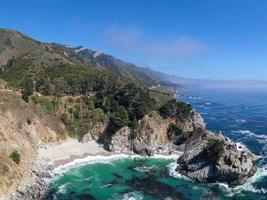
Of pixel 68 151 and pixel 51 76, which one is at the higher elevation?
pixel 51 76

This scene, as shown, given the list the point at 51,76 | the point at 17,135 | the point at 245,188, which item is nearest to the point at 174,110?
the point at 245,188

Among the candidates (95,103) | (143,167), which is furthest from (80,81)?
(143,167)

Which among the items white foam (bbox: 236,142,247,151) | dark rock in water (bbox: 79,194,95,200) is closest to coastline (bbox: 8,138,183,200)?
dark rock in water (bbox: 79,194,95,200)

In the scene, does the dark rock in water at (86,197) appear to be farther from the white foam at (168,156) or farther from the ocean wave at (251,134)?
the ocean wave at (251,134)

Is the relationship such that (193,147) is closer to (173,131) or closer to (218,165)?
(218,165)

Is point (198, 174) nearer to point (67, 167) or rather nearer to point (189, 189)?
A: point (189, 189)

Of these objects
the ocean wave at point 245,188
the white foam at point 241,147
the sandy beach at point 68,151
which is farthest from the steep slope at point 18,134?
the white foam at point 241,147
